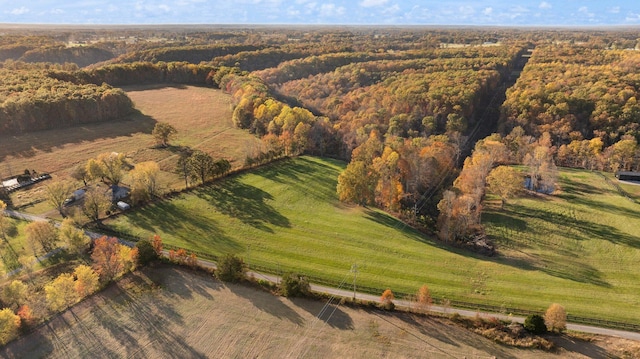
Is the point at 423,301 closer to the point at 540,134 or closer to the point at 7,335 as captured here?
the point at 7,335

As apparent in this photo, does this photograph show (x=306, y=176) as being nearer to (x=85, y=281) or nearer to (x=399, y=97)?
(x=85, y=281)

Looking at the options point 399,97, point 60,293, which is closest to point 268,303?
point 60,293

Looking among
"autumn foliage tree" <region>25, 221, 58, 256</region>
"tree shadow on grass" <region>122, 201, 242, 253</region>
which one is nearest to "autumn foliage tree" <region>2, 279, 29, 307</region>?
"autumn foliage tree" <region>25, 221, 58, 256</region>

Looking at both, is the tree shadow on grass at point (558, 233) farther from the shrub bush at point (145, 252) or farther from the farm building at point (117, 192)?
the farm building at point (117, 192)

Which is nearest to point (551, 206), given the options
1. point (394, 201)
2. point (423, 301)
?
point (394, 201)

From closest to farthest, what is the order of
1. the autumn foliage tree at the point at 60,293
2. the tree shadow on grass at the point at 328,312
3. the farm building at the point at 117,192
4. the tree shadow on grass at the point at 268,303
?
the autumn foliage tree at the point at 60,293 < the tree shadow on grass at the point at 328,312 < the tree shadow on grass at the point at 268,303 < the farm building at the point at 117,192

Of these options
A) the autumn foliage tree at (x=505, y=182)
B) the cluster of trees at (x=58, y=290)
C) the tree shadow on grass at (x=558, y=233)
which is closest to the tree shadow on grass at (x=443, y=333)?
the tree shadow on grass at (x=558, y=233)

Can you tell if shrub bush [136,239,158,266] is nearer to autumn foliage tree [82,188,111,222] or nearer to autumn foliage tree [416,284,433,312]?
autumn foliage tree [82,188,111,222]
